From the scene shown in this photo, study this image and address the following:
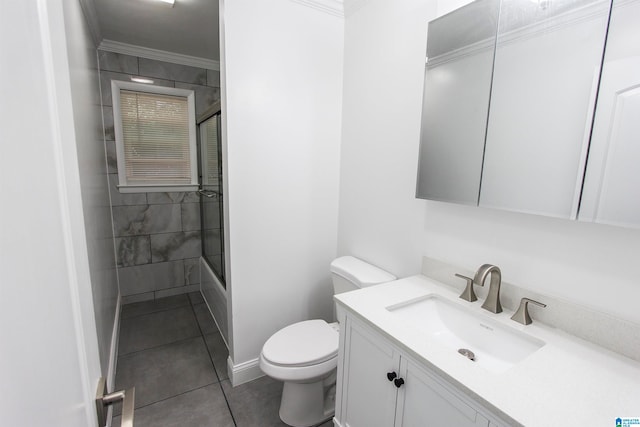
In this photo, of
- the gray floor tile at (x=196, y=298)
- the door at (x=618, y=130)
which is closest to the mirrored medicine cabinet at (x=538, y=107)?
the door at (x=618, y=130)

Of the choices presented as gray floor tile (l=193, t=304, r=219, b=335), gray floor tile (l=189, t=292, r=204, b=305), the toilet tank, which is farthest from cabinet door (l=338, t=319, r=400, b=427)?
gray floor tile (l=189, t=292, r=204, b=305)

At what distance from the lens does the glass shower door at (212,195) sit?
2.47 metres

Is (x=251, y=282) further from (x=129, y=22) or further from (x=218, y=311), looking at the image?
(x=129, y=22)

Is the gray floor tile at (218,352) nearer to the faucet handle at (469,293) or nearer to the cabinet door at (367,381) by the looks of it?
the cabinet door at (367,381)

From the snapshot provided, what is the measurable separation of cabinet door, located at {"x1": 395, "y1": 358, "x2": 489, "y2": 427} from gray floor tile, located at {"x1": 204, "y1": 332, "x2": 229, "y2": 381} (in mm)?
1466

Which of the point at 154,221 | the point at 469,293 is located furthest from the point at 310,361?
the point at 154,221

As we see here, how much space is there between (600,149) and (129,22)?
2.99m

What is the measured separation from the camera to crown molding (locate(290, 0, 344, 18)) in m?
1.91

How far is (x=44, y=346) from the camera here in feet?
1.36

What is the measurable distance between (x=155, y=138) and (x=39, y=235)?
9.77 feet

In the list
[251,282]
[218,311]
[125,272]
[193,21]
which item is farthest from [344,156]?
[125,272]

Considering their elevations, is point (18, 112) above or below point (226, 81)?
below

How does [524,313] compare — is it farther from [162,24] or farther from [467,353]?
[162,24]

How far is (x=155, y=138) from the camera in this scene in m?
3.00
